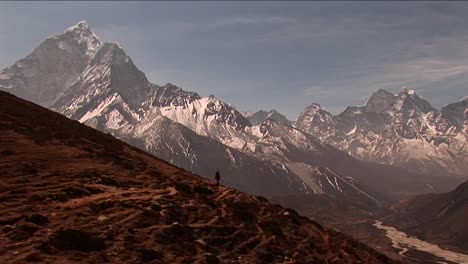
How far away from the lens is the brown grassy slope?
39.6 metres

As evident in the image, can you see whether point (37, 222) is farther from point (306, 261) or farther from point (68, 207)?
point (306, 261)

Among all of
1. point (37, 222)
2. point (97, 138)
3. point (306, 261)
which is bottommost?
point (306, 261)

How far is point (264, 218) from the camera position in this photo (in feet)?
190

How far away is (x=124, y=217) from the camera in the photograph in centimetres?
4700

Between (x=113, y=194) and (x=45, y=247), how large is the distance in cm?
1617

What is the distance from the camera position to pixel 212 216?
52938mm

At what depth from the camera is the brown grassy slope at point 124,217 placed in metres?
39.6

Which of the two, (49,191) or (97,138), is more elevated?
(97,138)

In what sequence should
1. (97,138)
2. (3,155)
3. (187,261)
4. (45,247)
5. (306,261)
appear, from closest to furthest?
1. (45,247)
2. (187,261)
3. (306,261)
4. (3,155)
5. (97,138)

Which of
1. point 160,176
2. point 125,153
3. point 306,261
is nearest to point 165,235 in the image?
point 306,261

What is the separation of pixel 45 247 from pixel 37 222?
551cm

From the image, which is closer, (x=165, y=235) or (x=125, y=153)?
(x=165, y=235)

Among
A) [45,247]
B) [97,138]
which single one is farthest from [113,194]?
[97,138]

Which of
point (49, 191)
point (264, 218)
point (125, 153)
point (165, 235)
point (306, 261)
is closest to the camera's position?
point (165, 235)
